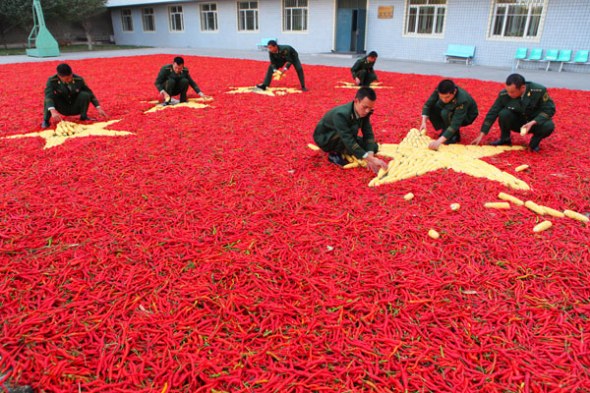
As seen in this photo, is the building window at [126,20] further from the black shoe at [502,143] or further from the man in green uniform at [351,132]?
the black shoe at [502,143]

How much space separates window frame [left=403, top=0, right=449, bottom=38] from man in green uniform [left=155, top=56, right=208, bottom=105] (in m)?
12.8

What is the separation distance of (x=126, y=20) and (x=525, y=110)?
1335 inches

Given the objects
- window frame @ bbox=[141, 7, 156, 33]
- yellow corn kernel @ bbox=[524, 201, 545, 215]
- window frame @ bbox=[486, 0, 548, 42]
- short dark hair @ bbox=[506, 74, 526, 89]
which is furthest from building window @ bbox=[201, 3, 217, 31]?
yellow corn kernel @ bbox=[524, 201, 545, 215]

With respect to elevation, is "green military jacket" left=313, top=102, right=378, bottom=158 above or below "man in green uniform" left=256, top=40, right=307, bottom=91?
below

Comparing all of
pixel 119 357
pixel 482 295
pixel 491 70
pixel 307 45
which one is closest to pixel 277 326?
pixel 119 357

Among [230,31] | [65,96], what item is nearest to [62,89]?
[65,96]

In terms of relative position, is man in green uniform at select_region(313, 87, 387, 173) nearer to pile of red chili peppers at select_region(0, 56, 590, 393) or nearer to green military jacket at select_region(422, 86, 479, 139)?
pile of red chili peppers at select_region(0, 56, 590, 393)

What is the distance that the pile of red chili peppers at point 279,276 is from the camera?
2.21 metres

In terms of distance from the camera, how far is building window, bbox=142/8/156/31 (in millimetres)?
30047

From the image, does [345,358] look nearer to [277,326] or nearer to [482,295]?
[277,326]

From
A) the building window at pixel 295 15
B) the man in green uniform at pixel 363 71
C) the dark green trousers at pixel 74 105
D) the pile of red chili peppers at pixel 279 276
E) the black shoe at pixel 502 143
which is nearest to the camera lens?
the pile of red chili peppers at pixel 279 276

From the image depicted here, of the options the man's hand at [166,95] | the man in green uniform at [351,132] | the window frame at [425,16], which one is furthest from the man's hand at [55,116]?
the window frame at [425,16]

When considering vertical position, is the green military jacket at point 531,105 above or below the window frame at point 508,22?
below

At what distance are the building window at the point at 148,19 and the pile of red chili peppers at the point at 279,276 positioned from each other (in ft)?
93.8
